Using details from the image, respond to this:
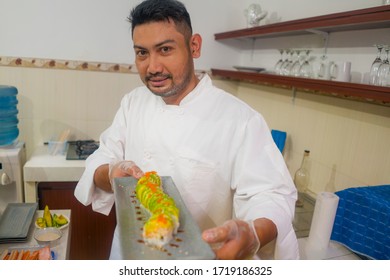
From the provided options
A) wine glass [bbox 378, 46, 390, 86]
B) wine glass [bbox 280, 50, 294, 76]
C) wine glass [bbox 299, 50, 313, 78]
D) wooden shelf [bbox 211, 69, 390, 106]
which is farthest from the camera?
wine glass [bbox 280, 50, 294, 76]

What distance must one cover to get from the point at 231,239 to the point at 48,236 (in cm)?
97

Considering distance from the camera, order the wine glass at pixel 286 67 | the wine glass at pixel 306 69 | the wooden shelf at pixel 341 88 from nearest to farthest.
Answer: the wooden shelf at pixel 341 88
the wine glass at pixel 306 69
the wine glass at pixel 286 67

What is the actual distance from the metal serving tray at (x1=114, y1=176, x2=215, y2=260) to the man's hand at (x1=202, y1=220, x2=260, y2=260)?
1.0 inches

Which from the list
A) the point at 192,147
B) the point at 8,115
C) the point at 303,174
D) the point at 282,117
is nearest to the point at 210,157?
the point at 192,147

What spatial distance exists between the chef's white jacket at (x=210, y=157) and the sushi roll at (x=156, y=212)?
0.25 m

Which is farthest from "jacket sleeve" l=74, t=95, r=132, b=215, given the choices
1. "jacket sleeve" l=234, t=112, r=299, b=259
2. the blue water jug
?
the blue water jug

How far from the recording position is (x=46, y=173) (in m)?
2.02

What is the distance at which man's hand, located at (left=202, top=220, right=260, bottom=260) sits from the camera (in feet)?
2.08

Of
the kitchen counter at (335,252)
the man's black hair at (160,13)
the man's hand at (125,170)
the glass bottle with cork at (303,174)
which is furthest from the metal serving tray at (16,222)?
the glass bottle with cork at (303,174)

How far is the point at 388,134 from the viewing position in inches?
52.9

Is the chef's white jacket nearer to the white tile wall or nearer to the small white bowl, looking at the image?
the small white bowl

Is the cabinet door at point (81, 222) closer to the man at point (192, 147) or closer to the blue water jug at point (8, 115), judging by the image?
the blue water jug at point (8, 115)

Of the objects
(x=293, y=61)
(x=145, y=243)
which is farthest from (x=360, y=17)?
(x=145, y=243)

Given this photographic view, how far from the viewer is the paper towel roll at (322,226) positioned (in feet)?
3.89
